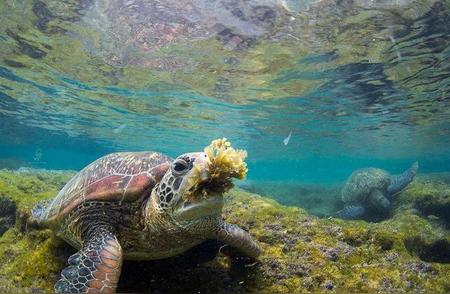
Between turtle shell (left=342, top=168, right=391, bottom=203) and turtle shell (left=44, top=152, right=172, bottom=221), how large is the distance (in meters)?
11.7

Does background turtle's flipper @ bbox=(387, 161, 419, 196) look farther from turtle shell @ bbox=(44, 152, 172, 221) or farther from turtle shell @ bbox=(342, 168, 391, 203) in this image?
turtle shell @ bbox=(44, 152, 172, 221)

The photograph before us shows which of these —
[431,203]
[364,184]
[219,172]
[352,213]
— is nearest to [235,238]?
[219,172]

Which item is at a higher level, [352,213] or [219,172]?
[219,172]

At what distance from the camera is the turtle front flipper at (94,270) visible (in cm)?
305

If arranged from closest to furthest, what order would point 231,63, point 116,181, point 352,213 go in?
point 116,181 < point 352,213 < point 231,63

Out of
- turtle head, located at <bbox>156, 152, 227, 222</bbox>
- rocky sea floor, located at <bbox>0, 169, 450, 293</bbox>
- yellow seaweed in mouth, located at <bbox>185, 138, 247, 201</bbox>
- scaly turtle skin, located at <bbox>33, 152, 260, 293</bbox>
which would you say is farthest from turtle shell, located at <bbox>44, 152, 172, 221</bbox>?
yellow seaweed in mouth, located at <bbox>185, 138, 247, 201</bbox>

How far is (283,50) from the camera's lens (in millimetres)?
12375

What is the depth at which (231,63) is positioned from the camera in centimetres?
1381

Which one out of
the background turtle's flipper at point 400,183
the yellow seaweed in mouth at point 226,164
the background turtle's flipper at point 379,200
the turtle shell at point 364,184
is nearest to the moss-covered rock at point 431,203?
the background turtle's flipper at point 379,200

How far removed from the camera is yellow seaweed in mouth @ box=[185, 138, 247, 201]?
3.03m

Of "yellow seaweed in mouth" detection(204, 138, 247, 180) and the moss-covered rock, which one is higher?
"yellow seaweed in mouth" detection(204, 138, 247, 180)

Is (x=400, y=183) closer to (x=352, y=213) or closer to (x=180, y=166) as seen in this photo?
(x=352, y=213)

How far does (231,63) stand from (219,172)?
37.5ft

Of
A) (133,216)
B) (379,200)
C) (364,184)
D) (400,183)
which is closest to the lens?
(133,216)
